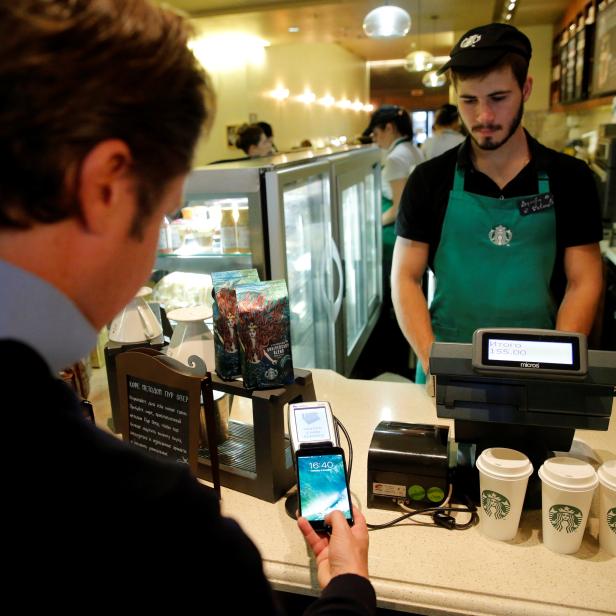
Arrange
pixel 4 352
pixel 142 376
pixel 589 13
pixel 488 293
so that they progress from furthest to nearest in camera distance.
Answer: pixel 589 13, pixel 488 293, pixel 142 376, pixel 4 352

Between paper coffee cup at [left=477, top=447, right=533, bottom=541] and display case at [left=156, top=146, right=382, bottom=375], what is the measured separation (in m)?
1.20

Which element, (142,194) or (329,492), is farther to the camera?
(329,492)

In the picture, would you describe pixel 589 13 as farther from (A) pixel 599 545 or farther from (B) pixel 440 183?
(A) pixel 599 545

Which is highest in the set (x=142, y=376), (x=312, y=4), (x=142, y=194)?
(x=312, y=4)

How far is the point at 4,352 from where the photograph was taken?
0.50 meters

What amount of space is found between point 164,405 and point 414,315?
1.06 meters

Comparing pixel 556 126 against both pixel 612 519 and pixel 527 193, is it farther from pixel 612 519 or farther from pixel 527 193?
pixel 612 519

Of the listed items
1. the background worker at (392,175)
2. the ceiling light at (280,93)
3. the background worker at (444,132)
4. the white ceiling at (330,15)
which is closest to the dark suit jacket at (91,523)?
the background worker at (392,175)

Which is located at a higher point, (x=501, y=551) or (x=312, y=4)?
(x=312, y=4)

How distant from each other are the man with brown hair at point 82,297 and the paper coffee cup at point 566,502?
30.0 inches

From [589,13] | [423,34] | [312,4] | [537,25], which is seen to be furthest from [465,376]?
[423,34]

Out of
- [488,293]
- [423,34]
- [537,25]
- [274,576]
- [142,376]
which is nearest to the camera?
[274,576]

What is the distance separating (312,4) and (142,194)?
27.4ft

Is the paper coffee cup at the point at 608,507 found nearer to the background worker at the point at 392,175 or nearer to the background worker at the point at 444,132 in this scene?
the background worker at the point at 392,175
